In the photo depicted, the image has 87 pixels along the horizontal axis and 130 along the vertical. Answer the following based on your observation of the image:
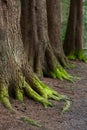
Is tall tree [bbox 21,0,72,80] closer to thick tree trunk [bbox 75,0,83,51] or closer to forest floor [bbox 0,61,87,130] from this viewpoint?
forest floor [bbox 0,61,87,130]

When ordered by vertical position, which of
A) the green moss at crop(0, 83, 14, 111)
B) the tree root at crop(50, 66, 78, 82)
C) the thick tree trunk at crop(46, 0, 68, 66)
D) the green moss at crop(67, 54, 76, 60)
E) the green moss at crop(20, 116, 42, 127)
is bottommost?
the green moss at crop(67, 54, 76, 60)

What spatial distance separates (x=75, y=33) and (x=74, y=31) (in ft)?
0.37

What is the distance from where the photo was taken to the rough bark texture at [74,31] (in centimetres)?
1862

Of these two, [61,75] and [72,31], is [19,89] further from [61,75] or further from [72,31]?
[72,31]

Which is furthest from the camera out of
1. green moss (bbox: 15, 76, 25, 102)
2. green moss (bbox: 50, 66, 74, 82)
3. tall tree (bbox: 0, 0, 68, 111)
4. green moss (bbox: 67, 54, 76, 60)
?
green moss (bbox: 67, 54, 76, 60)

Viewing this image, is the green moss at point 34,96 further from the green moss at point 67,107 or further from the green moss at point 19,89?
the green moss at point 67,107

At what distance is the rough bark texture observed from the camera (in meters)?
18.6

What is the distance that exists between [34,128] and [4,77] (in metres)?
1.62

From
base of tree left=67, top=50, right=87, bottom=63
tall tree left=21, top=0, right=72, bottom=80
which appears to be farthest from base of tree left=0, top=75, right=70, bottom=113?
base of tree left=67, top=50, right=87, bottom=63

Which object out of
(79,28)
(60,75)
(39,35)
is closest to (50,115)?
(39,35)

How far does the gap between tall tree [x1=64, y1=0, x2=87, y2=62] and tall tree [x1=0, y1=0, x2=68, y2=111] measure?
9445 mm

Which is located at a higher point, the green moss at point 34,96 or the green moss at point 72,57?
the green moss at point 34,96

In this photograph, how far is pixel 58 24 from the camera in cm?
1507

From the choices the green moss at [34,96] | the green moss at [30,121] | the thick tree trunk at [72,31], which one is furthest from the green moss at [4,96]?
the thick tree trunk at [72,31]
